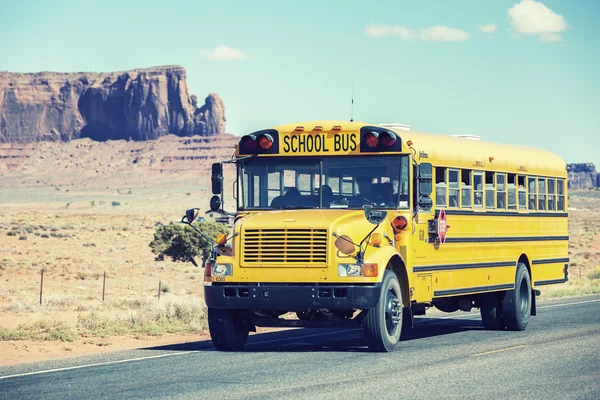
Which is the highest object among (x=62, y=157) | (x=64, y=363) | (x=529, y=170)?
(x=62, y=157)

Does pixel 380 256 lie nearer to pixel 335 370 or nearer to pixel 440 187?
pixel 335 370

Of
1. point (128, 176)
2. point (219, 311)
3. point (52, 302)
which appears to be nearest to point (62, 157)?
point (128, 176)

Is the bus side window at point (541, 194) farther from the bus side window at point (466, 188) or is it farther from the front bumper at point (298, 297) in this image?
the front bumper at point (298, 297)

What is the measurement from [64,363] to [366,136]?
489cm

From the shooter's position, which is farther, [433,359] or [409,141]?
[409,141]

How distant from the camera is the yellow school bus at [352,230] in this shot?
12.8 metres

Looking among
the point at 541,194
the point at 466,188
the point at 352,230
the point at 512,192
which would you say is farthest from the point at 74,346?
the point at 541,194

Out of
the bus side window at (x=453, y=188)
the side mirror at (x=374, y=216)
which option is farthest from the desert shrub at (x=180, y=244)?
the side mirror at (x=374, y=216)

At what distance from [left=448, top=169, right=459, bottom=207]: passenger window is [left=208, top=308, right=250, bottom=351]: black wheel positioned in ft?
11.8

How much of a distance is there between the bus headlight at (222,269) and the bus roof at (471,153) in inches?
86.1

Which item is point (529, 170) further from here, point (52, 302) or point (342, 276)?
point (52, 302)

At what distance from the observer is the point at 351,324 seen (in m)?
13.1

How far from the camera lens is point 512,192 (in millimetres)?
17312

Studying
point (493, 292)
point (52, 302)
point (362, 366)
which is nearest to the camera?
point (362, 366)
